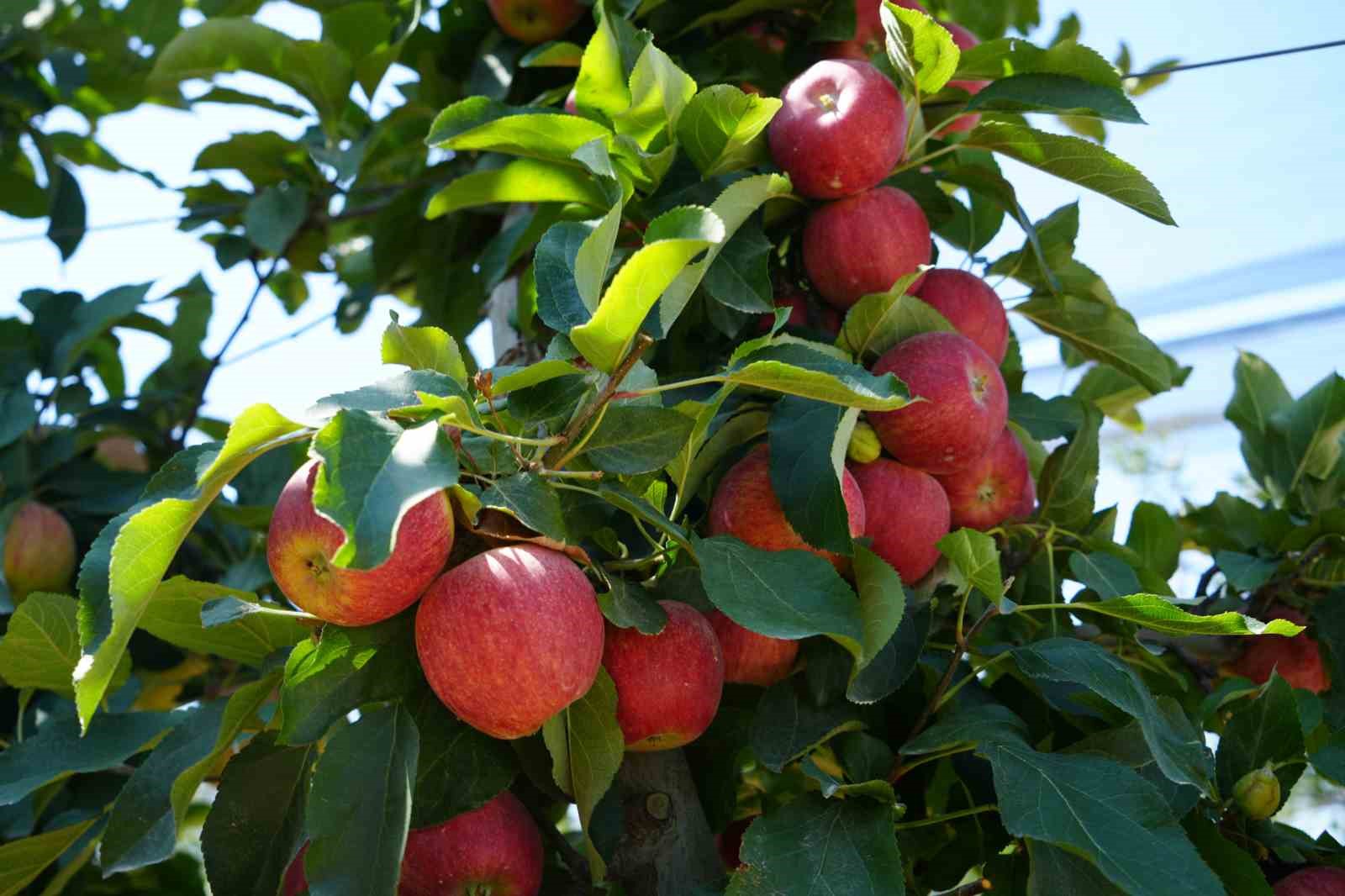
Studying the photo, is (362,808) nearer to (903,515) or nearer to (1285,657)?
(903,515)

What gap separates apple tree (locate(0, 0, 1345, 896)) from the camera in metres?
0.65

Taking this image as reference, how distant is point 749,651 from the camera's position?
2.71ft

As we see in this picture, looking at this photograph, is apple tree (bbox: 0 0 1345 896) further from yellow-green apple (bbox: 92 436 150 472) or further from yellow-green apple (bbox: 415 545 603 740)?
yellow-green apple (bbox: 92 436 150 472)

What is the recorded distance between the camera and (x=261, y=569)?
134 centimetres

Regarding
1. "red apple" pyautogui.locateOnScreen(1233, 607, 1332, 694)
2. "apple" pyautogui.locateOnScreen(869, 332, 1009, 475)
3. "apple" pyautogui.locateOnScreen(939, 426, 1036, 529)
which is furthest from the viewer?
"red apple" pyautogui.locateOnScreen(1233, 607, 1332, 694)

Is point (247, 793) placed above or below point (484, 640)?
below

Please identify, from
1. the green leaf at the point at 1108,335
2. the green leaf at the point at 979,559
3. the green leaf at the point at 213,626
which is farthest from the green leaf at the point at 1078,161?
the green leaf at the point at 213,626

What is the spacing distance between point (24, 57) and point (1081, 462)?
164 centimetres

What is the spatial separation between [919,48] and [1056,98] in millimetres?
110

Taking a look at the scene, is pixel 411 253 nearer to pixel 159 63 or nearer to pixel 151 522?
pixel 159 63

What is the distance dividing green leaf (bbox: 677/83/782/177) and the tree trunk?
410 millimetres

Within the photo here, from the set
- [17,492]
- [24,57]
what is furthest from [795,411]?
[24,57]

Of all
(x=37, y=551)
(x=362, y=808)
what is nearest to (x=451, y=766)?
(x=362, y=808)

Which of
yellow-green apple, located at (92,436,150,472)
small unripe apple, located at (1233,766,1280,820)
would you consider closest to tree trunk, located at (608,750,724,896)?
small unripe apple, located at (1233,766,1280,820)
